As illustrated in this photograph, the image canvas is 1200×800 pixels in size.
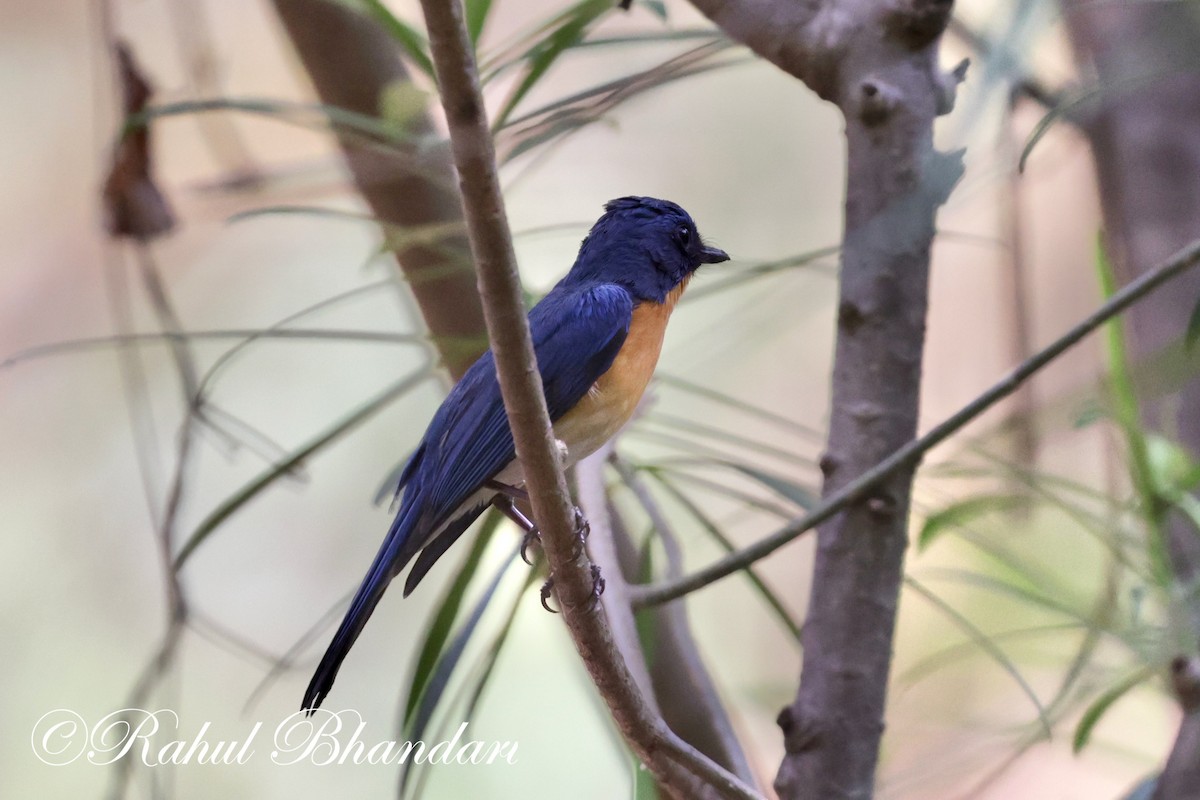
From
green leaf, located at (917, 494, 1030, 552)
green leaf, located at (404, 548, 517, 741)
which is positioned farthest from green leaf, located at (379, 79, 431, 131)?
green leaf, located at (917, 494, 1030, 552)

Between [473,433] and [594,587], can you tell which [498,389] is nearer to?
[473,433]

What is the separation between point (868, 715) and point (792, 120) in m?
2.97

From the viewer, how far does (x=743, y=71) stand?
4.45 m

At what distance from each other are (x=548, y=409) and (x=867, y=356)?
→ 1.76 ft

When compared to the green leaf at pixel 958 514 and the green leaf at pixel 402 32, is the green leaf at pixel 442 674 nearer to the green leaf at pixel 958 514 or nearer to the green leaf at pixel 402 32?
the green leaf at pixel 958 514

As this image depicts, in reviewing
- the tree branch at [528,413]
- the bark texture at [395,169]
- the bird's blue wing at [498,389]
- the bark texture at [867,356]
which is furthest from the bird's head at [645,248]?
the tree branch at [528,413]

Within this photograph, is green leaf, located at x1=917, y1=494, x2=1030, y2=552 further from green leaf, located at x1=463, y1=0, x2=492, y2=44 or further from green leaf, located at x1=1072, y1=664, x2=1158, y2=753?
green leaf, located at x1=463, y1=0, x2=492, y2=44

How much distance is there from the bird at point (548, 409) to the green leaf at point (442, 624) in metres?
0.11

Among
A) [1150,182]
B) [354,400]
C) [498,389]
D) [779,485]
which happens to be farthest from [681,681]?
[354,400]

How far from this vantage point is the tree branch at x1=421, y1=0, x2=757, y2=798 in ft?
3.22

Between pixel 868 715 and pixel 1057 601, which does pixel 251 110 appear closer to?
pixel 868 715

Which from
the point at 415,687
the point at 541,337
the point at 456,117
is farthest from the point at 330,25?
the point at 456,117

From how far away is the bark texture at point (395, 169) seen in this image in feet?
7.63

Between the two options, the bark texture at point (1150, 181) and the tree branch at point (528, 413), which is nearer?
the tree branch at point (528, 413)
